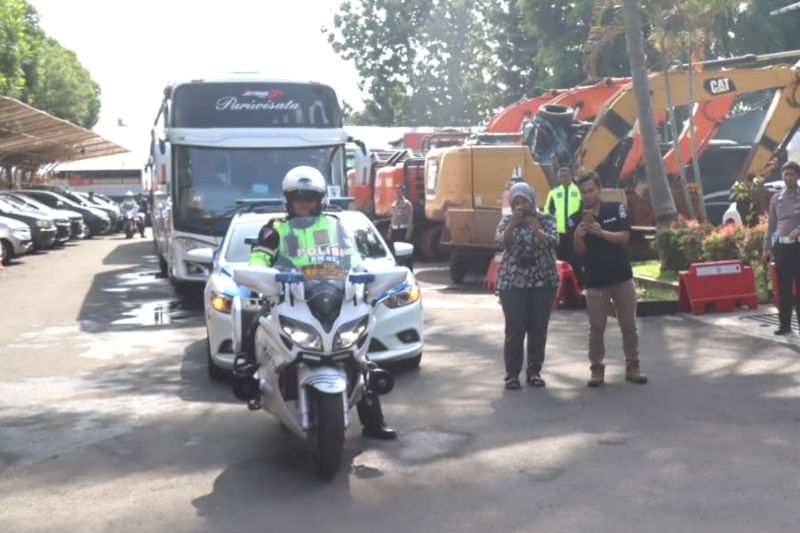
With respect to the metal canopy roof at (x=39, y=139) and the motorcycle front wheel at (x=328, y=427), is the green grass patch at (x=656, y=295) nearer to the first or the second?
the motorcycle front wheel at (x=328, y=427)

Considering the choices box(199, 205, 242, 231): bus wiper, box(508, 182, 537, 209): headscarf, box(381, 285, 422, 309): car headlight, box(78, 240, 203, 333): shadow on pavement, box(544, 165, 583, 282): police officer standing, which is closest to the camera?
box(508, 182, 537, 209): headscarf

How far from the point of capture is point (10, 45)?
37.3m

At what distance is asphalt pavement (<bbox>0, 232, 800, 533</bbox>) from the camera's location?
6176 millimetres

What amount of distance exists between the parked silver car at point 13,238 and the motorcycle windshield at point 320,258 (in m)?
21.6

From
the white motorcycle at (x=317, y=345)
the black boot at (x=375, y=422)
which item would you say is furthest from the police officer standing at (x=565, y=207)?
the white motorcycle at (x=317, y=345)

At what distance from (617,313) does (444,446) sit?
2756 mm

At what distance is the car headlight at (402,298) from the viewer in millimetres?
10633

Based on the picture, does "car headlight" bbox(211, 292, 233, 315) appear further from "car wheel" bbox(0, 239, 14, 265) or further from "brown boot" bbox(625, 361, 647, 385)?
"car wheel" bbox(0, 239, 14, 265)

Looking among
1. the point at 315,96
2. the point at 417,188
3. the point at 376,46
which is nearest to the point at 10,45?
the point at 417,188

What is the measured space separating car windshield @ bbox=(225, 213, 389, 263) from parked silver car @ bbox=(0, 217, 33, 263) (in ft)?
55.2

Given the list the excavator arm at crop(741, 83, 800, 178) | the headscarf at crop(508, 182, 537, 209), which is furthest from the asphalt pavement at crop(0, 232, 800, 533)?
the excavator arm at crop(741, 83, 800, 178)

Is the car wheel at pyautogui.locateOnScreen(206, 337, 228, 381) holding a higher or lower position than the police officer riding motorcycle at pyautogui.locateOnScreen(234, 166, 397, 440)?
lower

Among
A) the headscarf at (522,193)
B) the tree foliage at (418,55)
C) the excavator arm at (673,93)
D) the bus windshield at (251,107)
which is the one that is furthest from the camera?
the tree foliage at (418,55)

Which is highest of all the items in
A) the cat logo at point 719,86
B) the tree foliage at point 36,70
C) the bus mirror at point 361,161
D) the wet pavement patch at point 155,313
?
the tree foliage at point 36,70
